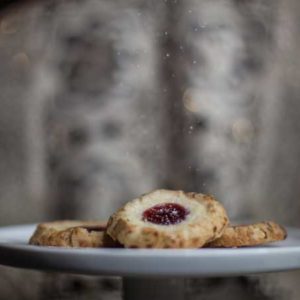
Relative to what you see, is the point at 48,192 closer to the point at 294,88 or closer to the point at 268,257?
the point at 294,88

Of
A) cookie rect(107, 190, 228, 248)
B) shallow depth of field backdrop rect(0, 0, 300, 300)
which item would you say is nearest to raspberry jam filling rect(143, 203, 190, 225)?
cookie rect(107, 190, 228, 248)

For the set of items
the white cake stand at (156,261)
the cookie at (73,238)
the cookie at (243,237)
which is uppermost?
the white cake stand at (156,261)

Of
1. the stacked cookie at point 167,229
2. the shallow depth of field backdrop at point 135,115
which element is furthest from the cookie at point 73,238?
the shallow depth of field backdrop at point 135,115

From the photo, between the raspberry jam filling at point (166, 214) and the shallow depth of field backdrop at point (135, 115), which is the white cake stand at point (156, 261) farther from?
the shallow depth of field backdrop at point (135, 115)

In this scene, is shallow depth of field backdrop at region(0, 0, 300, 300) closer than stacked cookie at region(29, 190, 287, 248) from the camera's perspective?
No

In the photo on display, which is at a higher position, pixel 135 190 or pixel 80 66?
pixel 80 66

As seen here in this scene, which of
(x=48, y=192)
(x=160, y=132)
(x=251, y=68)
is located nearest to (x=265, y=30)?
(x=251, y=68)

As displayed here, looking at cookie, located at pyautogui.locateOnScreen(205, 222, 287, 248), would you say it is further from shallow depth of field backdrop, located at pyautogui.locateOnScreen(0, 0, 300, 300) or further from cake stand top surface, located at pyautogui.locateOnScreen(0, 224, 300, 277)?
shallow depth of field backdrop, located at pyautogui.locateOnScreen(0, 0, 300, 300)
